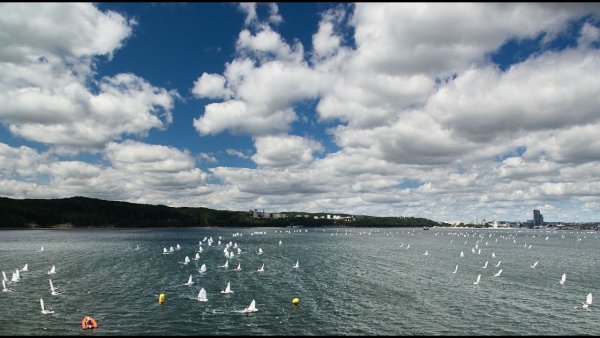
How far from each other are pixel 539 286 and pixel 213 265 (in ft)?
277

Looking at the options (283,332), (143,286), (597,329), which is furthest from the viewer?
(143,286)

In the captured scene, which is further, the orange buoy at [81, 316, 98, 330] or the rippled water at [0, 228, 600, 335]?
the rippled water at [0, 228, 600, 335]

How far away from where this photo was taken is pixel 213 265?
4936 inches

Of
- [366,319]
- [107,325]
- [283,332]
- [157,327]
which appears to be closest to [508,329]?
[366,319]

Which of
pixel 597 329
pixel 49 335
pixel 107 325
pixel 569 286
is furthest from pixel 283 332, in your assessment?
pixel 569 286

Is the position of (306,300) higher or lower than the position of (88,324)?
lower

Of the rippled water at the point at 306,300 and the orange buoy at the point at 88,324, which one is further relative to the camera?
the rippled water at the point at 306,300

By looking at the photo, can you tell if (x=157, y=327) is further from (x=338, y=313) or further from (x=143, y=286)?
(x=143, y=286)

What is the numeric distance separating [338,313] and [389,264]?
6975 cm

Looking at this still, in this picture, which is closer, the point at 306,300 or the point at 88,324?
the point at 88,324

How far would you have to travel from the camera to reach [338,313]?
65875 mm

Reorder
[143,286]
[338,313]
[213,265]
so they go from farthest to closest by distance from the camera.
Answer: [213,265] → [143,286] → [338,313]

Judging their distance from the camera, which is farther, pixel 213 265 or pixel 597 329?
pixel 213 265

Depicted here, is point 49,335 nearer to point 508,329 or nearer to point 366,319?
point 366,319
